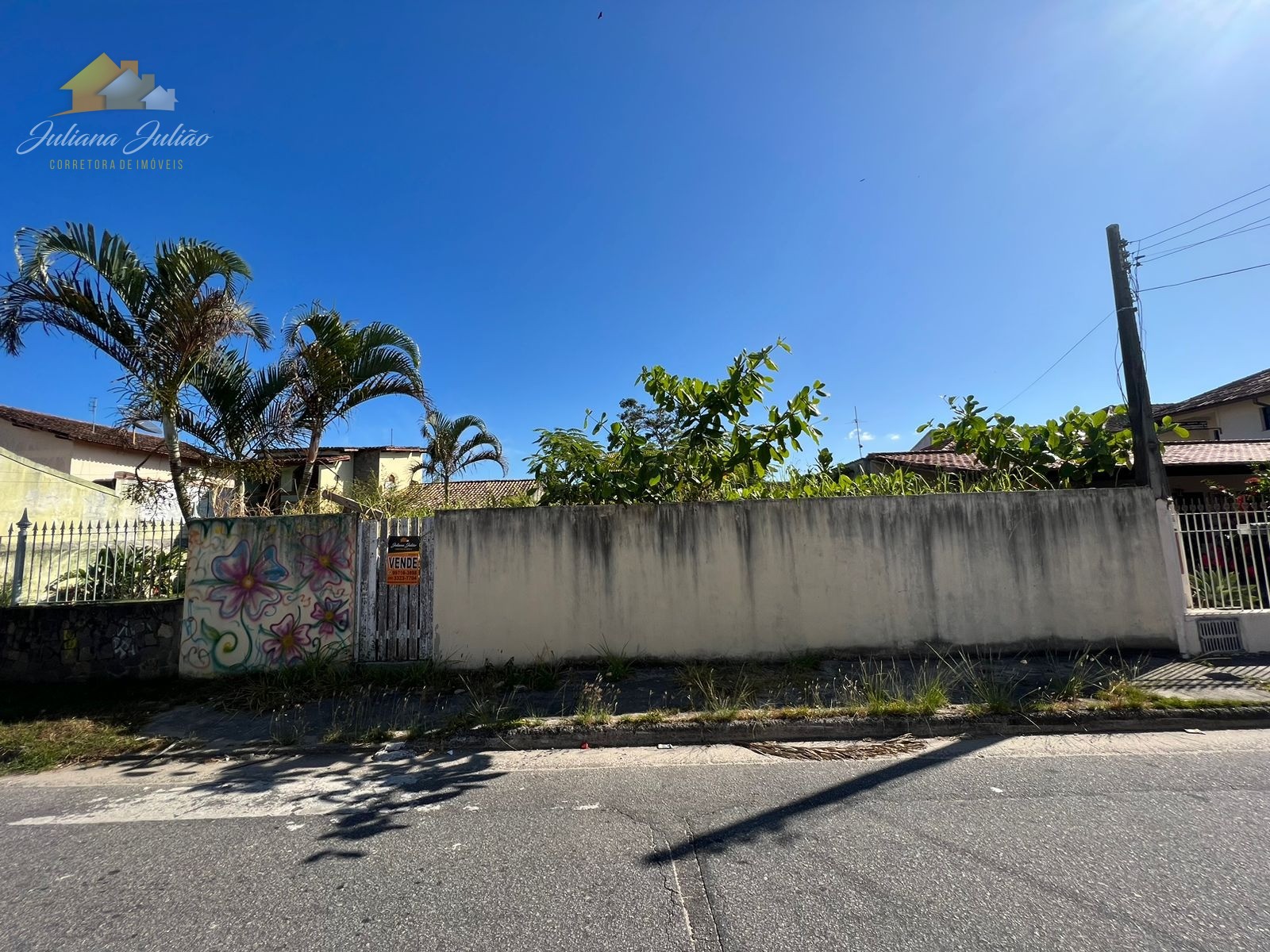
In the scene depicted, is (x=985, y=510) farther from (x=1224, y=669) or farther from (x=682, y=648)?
(x=682, y=648)

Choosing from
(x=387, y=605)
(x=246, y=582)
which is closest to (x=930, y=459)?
(x=387, y=605)

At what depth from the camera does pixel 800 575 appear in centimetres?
710

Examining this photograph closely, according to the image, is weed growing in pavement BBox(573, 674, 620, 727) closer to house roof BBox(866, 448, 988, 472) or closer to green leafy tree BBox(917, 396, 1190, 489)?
green leafy tree BBox(917, 396, 1190, 489)

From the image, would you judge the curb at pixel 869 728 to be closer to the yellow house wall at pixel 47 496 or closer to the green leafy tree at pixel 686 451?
the green leafy tree at pixel 686 451

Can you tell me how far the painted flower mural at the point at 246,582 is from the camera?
6961mm

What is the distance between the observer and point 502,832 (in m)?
3.34

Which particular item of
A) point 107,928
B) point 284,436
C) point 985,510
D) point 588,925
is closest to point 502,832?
point 588,925

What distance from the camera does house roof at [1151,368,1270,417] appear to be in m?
18.0

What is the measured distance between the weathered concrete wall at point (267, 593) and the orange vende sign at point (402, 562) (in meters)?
0.42

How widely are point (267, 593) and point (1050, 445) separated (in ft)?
34.1

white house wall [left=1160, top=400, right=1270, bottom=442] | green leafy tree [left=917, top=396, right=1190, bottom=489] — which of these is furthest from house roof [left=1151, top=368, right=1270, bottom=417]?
green leafy tree [left=917, top=396, right=1190, bottom=489]

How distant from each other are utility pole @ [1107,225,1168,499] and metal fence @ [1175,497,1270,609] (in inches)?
19.0

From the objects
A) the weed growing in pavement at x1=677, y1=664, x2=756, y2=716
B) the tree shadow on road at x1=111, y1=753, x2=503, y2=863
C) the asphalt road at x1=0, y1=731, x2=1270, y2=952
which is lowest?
the asphalt road at x1=0, y1=731, x2=1270, y2=952

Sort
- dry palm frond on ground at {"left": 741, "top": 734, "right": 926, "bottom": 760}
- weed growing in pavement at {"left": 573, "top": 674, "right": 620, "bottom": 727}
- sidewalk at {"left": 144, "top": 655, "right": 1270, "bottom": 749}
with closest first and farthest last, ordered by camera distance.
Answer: dry palm frond on ground at {"left": 741, "top": 734, "right": 926, "bottom": 760} < sidewalk at {"left": 144, "top": 655, "right": 1270, "bottom": 749} < weed growing in pavement at {"left": 573, "top": 674, "right": 620, "bottom": 727}
